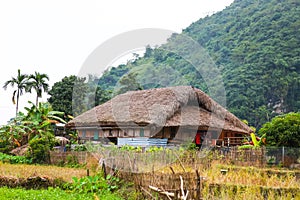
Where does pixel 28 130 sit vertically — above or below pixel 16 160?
above

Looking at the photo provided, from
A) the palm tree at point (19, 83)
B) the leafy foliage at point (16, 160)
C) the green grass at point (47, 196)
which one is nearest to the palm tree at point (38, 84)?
the palm tree at point (19, 83)

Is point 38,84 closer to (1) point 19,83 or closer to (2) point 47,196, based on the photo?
(1) point 19,83

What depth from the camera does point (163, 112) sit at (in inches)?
681

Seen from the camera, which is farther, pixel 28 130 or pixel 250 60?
pixel 250 60

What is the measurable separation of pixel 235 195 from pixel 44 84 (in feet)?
82.7

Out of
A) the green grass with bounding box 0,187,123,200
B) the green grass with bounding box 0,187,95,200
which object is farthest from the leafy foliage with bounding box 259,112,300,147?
the green grass with bounding box 0,187,95,200

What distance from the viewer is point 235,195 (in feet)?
28.5

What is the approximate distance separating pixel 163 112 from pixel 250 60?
72.4 ft

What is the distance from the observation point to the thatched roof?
17391mm

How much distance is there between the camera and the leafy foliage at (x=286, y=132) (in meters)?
15.1

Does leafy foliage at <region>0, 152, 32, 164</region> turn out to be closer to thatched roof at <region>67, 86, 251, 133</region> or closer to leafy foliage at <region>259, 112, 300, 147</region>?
thatched roof at <region>67, 86, 251, 133</region>

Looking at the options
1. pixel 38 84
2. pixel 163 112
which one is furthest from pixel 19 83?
pixel 163 112

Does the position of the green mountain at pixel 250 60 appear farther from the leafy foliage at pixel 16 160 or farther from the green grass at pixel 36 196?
the green grass at pixel 36 196

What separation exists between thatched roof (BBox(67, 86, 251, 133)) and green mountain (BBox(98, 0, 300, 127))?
429 cm
